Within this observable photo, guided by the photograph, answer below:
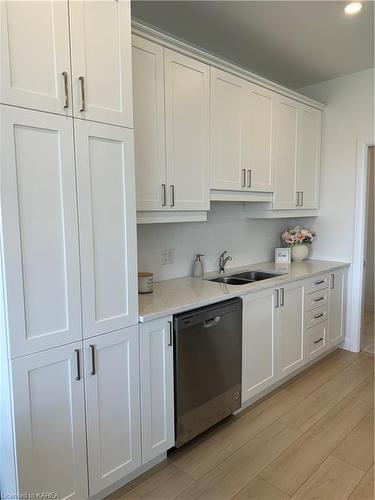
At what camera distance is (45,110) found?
141cm

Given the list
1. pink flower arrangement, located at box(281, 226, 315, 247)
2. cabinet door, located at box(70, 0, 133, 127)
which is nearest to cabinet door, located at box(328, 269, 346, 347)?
pink flower arrangement, located at box(281, 226, 315, 247)

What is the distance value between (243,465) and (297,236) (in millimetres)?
2247

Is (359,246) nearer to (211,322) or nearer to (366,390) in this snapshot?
(366,390)

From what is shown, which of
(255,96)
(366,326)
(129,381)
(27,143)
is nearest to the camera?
(27,143)

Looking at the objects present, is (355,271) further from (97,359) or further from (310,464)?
(97,359)

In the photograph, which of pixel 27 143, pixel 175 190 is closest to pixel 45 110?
pixel 27 143

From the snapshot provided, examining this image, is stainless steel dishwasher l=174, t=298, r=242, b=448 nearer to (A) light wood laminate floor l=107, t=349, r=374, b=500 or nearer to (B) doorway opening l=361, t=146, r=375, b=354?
(A) light wood laminate floor l=107, t=349, r=374, b=500

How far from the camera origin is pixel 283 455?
213cm

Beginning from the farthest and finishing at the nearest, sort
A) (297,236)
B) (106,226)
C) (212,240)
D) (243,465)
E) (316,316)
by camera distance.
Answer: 1. (297,236)
2. (316,316)
3. (212,240)
4. (243,465)
5. (106,226)

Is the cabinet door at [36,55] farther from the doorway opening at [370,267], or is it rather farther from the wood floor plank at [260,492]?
the doorway opening at [370,267]

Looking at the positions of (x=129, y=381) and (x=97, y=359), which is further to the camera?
(x=129, y=381)

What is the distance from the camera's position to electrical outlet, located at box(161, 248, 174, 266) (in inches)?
107

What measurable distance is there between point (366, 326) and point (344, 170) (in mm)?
2062

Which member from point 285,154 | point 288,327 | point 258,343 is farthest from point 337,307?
point 285,154
